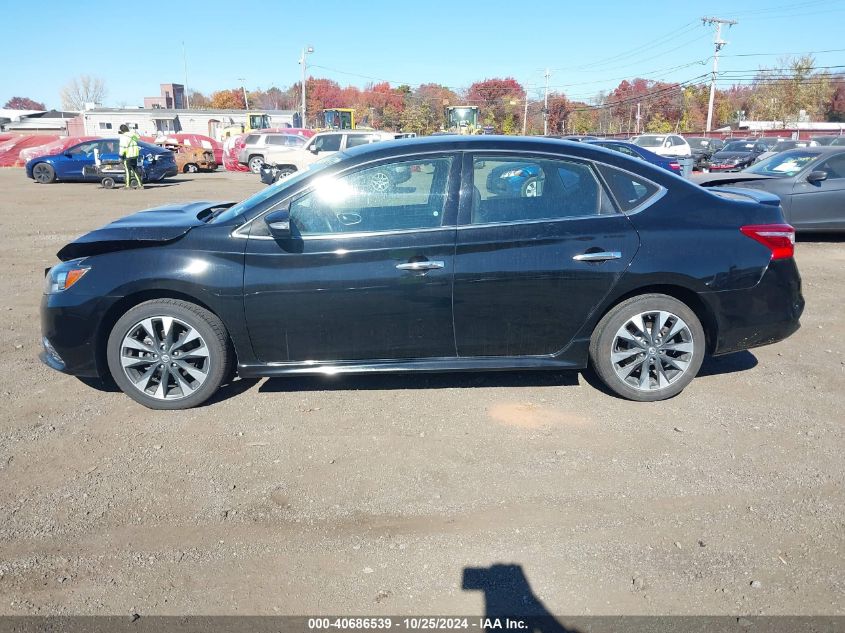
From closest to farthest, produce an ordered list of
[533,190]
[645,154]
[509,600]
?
[509,600], [533,190], [645,154]

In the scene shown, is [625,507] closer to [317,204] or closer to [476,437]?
[476,437]

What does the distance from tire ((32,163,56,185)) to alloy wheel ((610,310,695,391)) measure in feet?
79.8

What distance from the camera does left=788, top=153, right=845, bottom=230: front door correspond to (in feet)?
34.0

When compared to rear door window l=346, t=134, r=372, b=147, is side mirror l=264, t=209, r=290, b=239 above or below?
below

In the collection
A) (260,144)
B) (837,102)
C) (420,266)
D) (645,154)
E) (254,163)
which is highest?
(837,102)

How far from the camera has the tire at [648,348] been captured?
14.8ft

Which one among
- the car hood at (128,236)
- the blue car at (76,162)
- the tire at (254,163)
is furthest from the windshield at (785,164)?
the tire at (254,163)

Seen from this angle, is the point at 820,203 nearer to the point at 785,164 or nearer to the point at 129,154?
the point at 785,164

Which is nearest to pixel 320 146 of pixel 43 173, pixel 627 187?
pixel 43 173

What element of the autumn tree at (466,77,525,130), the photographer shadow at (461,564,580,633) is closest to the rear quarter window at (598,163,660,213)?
the photographer shadow at (461,564,580,633)

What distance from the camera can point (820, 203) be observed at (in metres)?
10.4

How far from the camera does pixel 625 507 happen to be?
344cm

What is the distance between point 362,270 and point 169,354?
139 cm

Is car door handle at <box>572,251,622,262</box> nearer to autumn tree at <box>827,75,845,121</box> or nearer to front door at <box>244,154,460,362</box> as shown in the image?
front door at <box>244,154,460,362</box>
